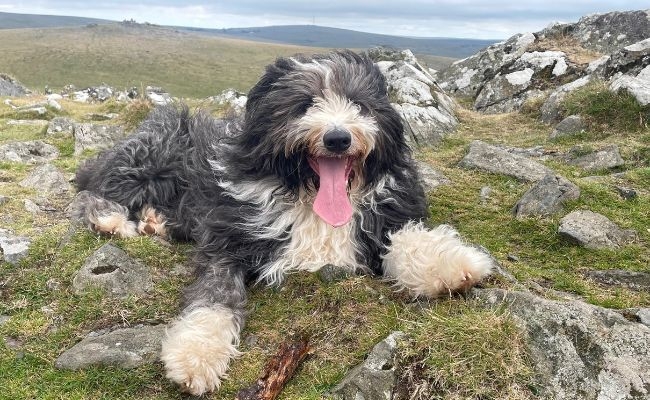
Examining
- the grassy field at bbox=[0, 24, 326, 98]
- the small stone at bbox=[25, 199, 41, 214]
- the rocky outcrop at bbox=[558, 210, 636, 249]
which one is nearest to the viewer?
the rocky outcrop at bbox=[558, 210, 636, 249]

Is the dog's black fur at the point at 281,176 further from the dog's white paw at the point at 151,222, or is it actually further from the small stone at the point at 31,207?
the small stone at the point at 31,207

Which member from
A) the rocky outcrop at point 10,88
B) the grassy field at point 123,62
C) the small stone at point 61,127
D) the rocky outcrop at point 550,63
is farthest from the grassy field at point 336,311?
the grassy field at point 123,62

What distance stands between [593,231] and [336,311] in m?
3.02

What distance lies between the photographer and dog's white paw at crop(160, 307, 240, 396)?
153 inches

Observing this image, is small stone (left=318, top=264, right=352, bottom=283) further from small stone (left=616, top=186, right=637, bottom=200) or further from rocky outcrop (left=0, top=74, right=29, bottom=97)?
rocky outcrop (left=0, top=74, right=29, bottom=97)

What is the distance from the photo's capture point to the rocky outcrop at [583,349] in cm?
343

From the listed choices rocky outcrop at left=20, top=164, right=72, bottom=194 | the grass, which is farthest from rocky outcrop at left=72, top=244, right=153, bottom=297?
the grass

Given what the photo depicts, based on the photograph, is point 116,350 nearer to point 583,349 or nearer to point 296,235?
point 296,235

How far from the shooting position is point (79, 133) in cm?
1141

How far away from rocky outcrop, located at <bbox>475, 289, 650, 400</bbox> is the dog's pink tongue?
5.14ft

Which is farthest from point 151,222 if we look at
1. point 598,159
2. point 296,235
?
point 598,159

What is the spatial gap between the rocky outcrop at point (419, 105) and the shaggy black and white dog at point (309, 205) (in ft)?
15.9

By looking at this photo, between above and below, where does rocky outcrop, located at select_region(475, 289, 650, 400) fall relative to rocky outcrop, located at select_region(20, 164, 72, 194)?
above

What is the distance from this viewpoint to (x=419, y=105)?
1220cm
